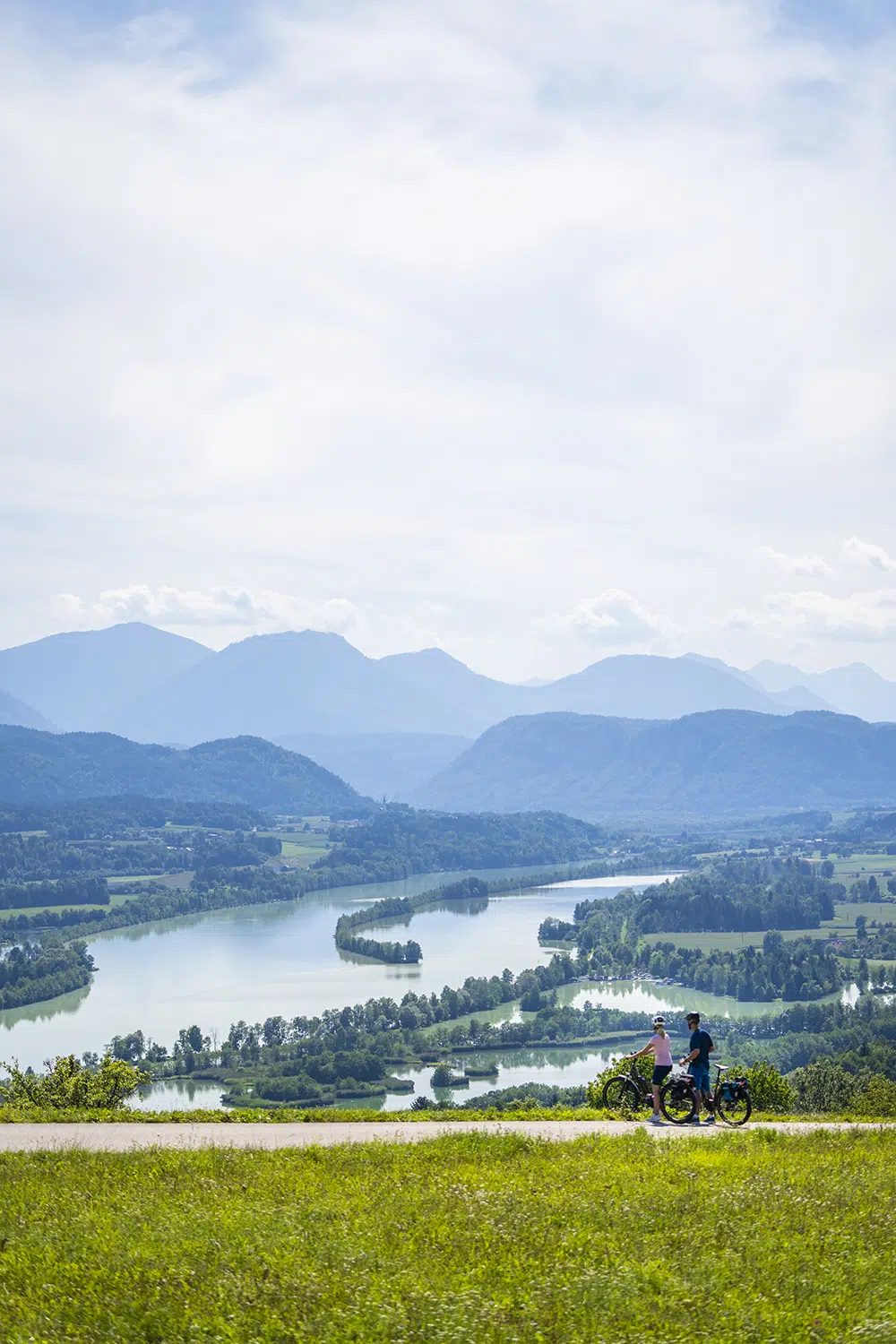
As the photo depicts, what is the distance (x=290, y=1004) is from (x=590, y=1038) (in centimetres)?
2499

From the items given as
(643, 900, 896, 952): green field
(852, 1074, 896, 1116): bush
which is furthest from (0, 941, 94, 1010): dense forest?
(852, 1074, 896, 1116): bush

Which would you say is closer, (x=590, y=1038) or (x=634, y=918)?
(x=590, y=1038)

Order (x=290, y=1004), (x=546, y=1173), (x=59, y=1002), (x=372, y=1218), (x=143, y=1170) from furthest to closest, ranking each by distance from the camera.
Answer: (x=59, y=1002) < (x=290, y=1004) < (x=143, y=1170) < (x=546, y=1173) < (x=372, y=1218)

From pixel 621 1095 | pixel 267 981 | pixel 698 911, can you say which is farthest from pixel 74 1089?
pixel 698 911

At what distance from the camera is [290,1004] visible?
92.3 metres

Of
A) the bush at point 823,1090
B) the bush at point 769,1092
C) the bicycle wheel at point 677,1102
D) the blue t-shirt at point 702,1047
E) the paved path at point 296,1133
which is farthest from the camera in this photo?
the bush at point 823,1090

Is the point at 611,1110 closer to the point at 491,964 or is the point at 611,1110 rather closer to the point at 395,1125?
the point at 395,1125

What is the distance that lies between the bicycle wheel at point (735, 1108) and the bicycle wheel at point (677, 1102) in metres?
0.45

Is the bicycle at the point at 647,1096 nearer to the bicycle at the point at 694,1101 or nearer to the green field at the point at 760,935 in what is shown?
the bicycle at the point at 694,1101

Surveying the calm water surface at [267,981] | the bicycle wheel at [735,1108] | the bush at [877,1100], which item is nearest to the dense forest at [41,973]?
the calm water surface at [267,981]

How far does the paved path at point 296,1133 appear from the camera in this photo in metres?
15.7

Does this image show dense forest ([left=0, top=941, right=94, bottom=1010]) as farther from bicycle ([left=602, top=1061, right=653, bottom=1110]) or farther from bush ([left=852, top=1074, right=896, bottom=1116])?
bicycle ([left=602, top=1061, right=653, bottom=1110])

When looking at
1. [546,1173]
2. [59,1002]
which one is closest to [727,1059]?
[59,1002]

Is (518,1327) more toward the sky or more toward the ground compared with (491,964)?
more toward the sky
